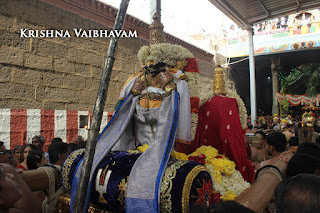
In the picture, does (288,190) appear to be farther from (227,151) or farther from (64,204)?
(64,204)

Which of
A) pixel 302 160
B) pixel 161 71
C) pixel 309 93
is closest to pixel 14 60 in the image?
pixel 161 71

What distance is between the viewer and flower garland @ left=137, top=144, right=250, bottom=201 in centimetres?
205

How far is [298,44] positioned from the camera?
48.5 ft

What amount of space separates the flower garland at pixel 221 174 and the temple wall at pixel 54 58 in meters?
3.56

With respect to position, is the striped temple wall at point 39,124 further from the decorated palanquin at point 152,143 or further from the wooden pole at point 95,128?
the wooden pole at point 95,128

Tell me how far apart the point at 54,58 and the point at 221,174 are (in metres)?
4.21

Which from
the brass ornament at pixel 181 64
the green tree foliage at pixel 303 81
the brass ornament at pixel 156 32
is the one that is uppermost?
the green tree foliage at pixel 303 81

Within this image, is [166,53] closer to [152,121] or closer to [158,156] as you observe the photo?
[152,121]

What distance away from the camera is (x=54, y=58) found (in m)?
5.04

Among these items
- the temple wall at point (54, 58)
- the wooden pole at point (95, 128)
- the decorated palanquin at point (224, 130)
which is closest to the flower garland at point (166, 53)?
the decorated palanquin at point (224, 130)

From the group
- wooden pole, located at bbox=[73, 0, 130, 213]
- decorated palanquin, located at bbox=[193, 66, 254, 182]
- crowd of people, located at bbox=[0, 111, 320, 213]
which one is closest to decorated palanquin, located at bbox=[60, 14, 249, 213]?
decorated palanquin, located at bbox=[193, 66, 254, 182]

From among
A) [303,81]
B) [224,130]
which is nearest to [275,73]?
[303,81]

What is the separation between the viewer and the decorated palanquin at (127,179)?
5.61ft

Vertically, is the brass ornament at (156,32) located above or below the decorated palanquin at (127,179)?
above
